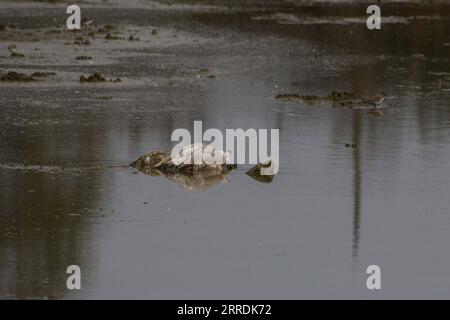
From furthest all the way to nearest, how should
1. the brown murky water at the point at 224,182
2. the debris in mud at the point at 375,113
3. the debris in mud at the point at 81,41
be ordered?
the debris in mud at the point at 81,41 < the debris in mud at the point at 375,113 < the brown murky water at the point at 224,182

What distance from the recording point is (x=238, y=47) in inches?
1323

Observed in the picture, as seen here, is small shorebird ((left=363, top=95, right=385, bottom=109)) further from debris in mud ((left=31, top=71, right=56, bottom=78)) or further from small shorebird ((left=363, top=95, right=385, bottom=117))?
debris in mud ((left=31, top=71, right=56, bottom=78))

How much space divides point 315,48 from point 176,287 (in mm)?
22239

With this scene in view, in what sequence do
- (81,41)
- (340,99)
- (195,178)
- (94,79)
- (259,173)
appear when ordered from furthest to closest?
(81,41) < (94,79) < (340,99) < (259,173) < (195,178)

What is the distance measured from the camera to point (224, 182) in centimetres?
1741

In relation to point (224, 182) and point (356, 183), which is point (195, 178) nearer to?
point (224, 182)

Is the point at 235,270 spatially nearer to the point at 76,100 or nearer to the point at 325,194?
the point at 325,194

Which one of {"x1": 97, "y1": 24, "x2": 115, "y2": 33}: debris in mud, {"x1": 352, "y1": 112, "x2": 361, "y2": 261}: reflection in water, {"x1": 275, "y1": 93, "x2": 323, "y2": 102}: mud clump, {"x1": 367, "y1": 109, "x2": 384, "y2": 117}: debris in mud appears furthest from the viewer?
{"x1": 97, "y1": 24, "x2": 115, "y2": 33}: debris in mud

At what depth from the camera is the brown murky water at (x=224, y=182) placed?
13055mm

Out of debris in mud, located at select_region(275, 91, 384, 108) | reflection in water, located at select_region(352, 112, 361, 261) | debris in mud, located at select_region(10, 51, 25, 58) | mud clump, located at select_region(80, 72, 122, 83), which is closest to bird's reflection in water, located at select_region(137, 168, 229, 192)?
reflection in water, located at select_region(352, 112, 361, 261)

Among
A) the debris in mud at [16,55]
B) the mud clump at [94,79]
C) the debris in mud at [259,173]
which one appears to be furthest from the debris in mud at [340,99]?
the debris in mud at [16,55]

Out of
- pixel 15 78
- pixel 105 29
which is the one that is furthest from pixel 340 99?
pixel 105 29

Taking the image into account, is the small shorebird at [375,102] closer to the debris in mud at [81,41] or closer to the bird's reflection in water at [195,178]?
the bird's reflection in water at [195,178]

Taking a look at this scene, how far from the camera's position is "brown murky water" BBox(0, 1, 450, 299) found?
13.1m
